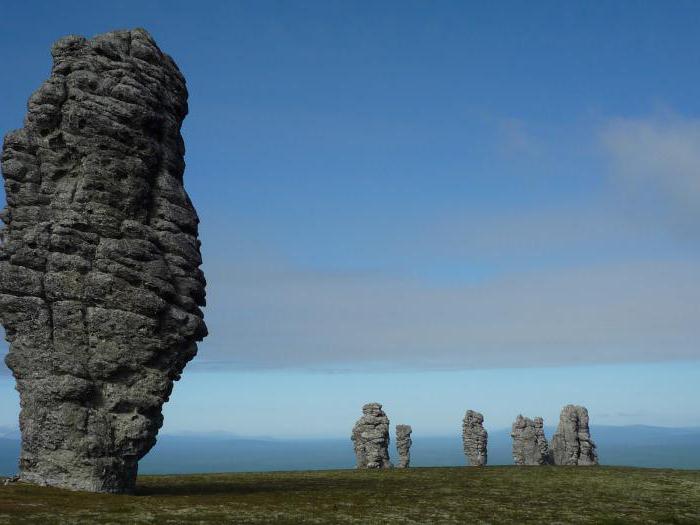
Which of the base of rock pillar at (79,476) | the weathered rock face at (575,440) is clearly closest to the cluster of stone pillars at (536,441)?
the weathered rock face at (575,440)

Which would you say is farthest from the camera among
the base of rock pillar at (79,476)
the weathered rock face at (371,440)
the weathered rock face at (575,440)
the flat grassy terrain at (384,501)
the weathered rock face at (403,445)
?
the weathered rock face at (575,440)

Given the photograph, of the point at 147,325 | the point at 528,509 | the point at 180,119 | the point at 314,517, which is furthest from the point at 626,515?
the point at 180,119

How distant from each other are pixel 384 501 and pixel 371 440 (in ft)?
190

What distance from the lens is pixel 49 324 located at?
5319cm

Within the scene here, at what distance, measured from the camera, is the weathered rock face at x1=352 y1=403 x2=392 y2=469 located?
109m

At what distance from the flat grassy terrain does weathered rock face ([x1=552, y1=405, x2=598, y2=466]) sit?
139 feet

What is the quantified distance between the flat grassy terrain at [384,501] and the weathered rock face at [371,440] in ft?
101

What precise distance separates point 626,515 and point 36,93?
179 feet

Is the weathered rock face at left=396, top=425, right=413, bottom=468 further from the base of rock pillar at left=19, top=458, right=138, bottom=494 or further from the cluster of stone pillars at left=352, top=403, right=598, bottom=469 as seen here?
the base of rock pillar at left=19, top=458, right=138, bottom=494

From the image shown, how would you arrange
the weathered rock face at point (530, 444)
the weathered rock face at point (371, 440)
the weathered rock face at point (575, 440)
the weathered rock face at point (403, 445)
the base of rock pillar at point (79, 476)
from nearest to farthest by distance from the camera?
the base of rock pillar at point (79, 476) < the weathered rock face at point (371, 440) < the weathered rock face at point (403, 445) < the weathered rock face at point (575, 440) < the weathered rock face at point (530, 444)

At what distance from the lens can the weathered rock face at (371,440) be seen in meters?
109

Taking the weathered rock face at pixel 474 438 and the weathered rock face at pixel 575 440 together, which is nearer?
the weathered rock face at pixel 575 440

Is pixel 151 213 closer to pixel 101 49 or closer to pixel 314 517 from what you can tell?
pixel 101 49

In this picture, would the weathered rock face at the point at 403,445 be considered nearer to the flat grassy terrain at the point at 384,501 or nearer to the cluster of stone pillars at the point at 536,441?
the cluster of stone pillars at the point at 536,441
